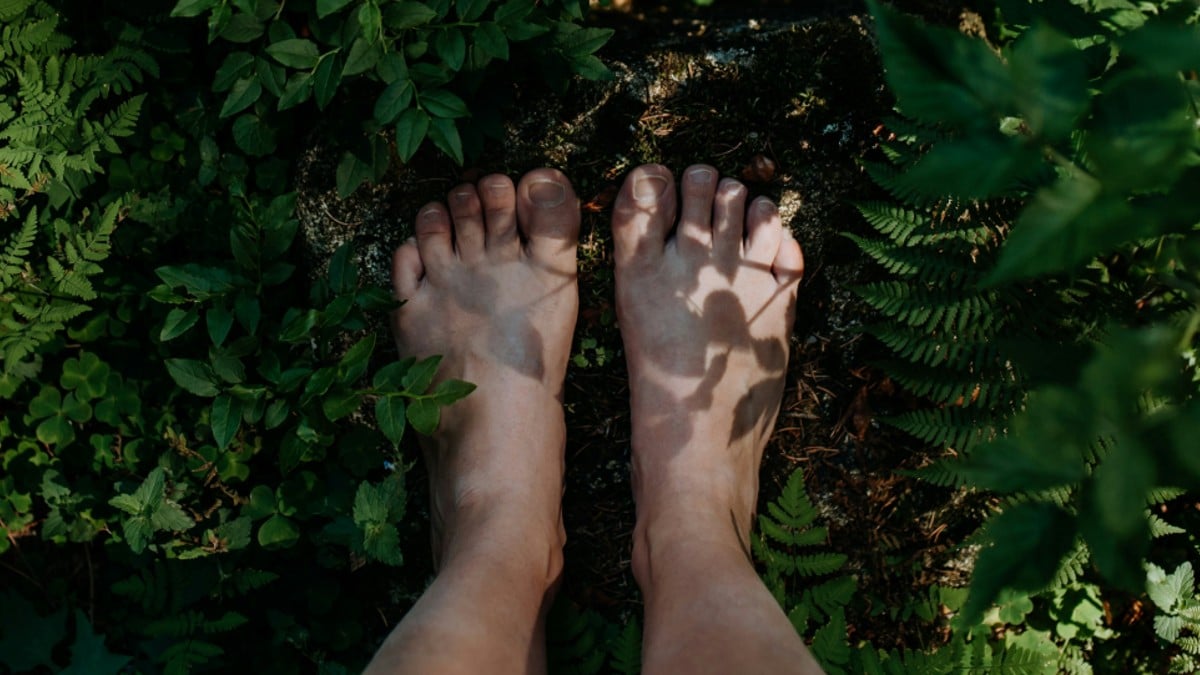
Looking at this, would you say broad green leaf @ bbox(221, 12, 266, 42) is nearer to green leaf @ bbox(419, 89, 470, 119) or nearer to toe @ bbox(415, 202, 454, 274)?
green leaf @ bbox(419, 89, 470, 119)

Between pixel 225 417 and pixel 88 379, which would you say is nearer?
pixel 225 417

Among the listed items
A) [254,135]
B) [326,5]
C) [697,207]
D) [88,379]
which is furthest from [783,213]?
[88,379]

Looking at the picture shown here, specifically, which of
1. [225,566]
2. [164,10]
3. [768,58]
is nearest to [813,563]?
[768,58]

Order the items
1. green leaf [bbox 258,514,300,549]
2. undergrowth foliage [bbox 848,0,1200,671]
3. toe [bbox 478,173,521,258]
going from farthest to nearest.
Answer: toe [bbox 478,173,521,258], green leaf [bbox 258,514,300,549], undergrowth foliage [bbox 848,0,1200,671]

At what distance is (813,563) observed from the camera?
2305 millimetres

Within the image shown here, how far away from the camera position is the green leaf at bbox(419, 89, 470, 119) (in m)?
1.86

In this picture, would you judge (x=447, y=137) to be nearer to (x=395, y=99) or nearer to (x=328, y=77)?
(x=395, y=99)

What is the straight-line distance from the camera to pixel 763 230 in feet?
8.07

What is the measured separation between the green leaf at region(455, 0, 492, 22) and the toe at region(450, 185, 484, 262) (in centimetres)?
Result: 66

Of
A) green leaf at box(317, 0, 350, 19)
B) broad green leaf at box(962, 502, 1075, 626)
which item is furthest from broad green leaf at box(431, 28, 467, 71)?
broad green leaf at box(962, 502, 1075, 626)

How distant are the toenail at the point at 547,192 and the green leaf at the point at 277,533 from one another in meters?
1.10

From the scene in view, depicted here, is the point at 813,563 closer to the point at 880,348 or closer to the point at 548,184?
the point at 880,348

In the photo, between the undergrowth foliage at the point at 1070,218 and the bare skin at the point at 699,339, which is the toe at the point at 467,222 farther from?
the undergrowth foliage at the point at 1070,218

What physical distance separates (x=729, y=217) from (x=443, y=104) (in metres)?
0.94
